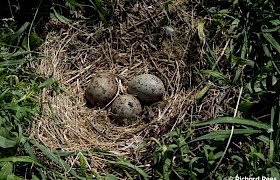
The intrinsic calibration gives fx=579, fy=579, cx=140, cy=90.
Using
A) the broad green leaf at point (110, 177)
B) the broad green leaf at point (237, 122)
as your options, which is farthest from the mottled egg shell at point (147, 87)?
the broad green leaf at point (110, 177)

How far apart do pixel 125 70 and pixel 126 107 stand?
38 centimetres

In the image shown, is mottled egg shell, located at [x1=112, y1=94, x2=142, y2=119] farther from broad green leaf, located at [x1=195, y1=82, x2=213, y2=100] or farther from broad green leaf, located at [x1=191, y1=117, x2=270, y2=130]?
broad green leaf, located at [x1=191, y1=117, x2=270, y2=130]

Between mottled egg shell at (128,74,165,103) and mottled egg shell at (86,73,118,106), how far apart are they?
0.41 ft

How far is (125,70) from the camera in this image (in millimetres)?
3758

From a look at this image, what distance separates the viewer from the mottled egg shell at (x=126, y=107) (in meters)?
3.46

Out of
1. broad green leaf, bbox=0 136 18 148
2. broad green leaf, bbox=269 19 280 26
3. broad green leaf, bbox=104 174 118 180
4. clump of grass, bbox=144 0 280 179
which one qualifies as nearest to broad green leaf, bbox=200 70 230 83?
clump of grass, bbox=144 0 280 179

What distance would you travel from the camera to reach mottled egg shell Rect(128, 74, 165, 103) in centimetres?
350

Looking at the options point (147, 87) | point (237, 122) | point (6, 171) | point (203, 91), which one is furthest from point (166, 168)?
point (6, 171)

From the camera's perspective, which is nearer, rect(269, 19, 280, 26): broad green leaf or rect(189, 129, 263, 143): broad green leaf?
rect(189, 129, 263, 143): broad green leaf

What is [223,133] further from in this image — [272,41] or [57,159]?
[57,159]

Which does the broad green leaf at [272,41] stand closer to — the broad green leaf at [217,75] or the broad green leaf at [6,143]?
the broad green leaf at [217,75]

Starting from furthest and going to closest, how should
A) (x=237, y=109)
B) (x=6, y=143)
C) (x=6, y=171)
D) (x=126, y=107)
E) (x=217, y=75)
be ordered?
(x=126, y=107) → (x=217, y=75) → (x=237, y=109) → (x=6, y=143) → (x=6, y=171)

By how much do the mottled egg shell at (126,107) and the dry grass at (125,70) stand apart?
2.6 inches

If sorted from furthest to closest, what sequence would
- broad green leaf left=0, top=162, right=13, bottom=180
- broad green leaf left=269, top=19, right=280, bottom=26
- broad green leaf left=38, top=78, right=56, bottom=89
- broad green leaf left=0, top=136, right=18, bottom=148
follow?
1. broad green leaf left=269, top=19, right=280, bottom=26
2. broad green leaf left=38, top=78, right=56, bottom=89
3. broad green leaf left=0, top=136, right=18, bottom=148
4. broad green leaf left=0, top=162, right=13, bottom=180
